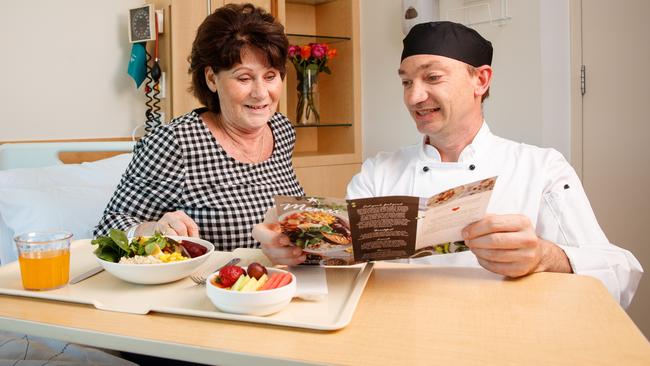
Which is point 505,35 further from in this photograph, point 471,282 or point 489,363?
point 489,363

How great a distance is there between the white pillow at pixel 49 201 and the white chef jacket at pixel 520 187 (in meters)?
0.89

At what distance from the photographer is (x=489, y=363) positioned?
0.76 meters

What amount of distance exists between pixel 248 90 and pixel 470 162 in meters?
0.68

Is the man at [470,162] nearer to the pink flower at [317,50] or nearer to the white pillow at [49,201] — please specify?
the white pillow at [49,201]

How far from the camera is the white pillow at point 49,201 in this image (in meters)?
1.92

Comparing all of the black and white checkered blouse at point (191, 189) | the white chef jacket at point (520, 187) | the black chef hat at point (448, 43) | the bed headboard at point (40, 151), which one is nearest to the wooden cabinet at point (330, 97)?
the bed headboard at point (40, 151)

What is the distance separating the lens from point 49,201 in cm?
195

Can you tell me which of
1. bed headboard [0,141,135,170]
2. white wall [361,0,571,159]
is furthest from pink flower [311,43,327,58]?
bed headboard [0,141,135,170]

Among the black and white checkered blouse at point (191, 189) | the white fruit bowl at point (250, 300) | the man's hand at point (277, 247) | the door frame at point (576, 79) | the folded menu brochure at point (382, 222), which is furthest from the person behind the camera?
the door frame at point (576, 79)

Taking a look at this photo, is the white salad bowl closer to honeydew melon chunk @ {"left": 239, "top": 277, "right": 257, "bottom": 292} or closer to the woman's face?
honeydew melon chunk @ {"left": 239, "top": 277, "right": 257, "bottom": 292}

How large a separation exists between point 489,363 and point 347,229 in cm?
39

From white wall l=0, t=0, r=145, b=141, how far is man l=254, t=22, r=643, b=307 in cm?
160

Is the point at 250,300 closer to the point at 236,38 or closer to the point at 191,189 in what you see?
the point at 191,189

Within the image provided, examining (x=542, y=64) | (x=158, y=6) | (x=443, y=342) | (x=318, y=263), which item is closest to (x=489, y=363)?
(x=443, y=342)
